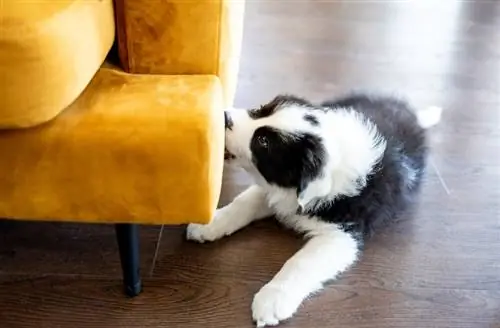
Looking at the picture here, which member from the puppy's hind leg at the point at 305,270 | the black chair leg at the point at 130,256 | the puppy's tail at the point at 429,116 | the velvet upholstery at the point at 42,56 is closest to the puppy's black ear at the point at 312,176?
the puppy's hind leg at the point at 305,270

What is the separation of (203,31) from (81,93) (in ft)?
0.75

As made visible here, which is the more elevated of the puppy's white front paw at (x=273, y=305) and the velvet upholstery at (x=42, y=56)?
the velvet upholstery at (x=42, y=56)

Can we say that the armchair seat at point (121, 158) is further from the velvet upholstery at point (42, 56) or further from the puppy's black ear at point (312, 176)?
the puppy's black ear at point (312, 176)

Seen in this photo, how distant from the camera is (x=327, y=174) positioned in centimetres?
145

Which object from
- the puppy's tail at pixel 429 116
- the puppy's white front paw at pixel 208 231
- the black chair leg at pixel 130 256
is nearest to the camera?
the black chair leg at pixel 130 256

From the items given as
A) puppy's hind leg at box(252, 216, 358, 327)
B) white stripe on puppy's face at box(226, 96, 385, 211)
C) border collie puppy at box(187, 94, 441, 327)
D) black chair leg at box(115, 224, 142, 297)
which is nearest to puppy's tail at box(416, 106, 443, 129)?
border collie puppy at box(187, 94, 441, 327)

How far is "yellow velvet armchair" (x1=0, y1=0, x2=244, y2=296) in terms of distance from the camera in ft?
3.61

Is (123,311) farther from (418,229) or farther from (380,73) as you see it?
(380,73)

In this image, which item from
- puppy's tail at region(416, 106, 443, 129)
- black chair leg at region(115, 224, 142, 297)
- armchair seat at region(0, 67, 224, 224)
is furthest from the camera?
puppy's tail at region(416, 106, 443, 129)

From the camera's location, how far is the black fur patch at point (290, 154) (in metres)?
1.42

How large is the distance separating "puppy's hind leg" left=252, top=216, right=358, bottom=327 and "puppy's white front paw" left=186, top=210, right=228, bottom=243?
0.49 ft

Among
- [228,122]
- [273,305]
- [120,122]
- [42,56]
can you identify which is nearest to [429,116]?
[228,122]

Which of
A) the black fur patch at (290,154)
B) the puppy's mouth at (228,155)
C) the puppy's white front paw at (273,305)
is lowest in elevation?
the puppy's white front paw at (273,305)

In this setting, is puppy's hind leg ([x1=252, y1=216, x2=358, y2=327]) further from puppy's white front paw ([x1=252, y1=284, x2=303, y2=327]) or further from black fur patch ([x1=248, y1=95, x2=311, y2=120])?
black fur patch ([x1=248, y1=95, x2=311, y2=120])
